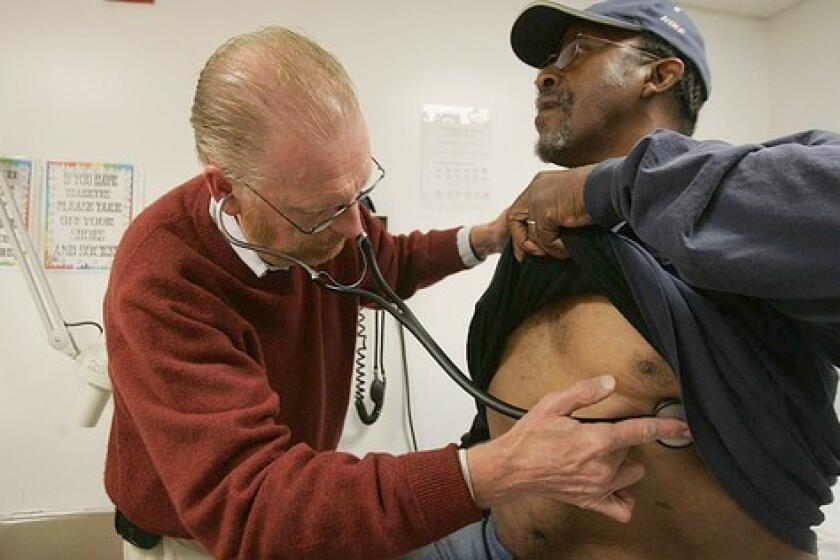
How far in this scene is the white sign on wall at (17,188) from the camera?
1.60 metres

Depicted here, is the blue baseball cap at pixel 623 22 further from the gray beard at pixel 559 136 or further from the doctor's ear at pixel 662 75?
the gray beard at pixel 559 136

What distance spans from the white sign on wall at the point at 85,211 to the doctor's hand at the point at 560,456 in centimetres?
142

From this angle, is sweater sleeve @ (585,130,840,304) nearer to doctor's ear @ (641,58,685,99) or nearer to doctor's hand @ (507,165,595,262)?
doctor's hand @ (507,165,595,262)

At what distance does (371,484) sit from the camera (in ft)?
2.09

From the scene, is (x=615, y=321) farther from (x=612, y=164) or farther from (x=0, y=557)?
(x=0, y=557)

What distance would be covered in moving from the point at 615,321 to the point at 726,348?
0.16 m

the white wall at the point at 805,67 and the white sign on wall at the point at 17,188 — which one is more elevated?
the white wall at the point at 805,67

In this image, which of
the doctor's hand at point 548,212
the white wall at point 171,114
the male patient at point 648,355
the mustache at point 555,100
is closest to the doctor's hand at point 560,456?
the male patient at point 648,355

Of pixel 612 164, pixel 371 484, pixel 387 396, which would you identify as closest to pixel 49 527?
pixel 387 396

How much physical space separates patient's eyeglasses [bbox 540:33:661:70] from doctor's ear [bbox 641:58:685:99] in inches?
0.7

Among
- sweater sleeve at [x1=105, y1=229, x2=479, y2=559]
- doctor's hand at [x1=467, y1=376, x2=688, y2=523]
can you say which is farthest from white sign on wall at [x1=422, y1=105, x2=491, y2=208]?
doctor's hand at [x1=467, y1=376, x2=688, y2=523]

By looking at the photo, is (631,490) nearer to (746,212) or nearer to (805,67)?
(746,212)

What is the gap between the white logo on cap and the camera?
3.18ft

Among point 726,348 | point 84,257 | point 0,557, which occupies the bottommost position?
point 0,557
